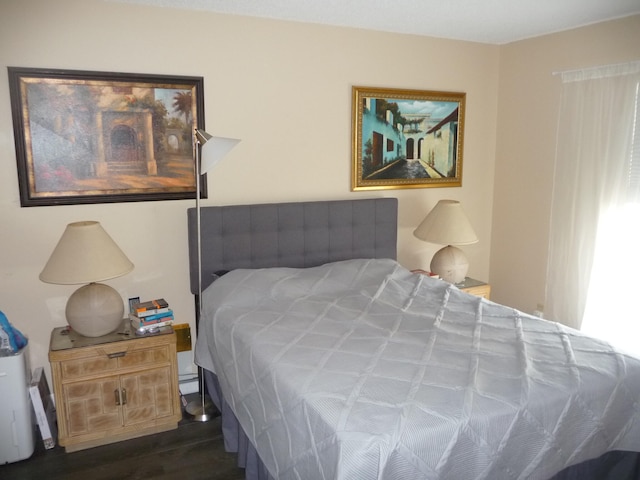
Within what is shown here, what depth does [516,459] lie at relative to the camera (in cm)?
183

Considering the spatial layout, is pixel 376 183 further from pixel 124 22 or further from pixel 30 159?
pixel 30 159

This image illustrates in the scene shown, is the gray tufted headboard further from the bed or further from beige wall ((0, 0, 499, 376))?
beige wall ((0, 0, 499, 376))

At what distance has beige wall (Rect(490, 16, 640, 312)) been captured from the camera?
148 inches

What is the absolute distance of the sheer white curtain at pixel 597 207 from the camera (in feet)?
10.9

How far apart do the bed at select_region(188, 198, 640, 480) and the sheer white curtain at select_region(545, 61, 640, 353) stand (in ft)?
3.71

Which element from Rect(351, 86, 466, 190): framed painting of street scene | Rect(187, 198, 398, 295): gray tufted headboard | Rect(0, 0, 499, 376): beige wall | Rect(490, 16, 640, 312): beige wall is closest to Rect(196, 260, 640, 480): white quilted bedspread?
Rect(187, 198, 398, 295): gray tufted headboard

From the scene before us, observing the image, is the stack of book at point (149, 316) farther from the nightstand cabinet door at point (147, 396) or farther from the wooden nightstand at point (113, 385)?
the nightstand cabinet door at point (147, 396)

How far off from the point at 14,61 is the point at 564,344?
10.5ft

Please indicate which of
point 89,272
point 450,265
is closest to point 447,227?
point 450,265

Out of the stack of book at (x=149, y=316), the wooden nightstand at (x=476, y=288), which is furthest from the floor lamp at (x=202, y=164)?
the wooden nightstand at (x=476, y=288)

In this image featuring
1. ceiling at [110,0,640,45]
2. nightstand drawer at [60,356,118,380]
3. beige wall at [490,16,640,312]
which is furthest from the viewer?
beige wall at [490,16,640,312]

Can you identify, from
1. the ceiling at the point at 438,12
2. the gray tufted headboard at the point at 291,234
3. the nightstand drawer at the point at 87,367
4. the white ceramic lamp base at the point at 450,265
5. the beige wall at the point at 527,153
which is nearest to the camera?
the nightstand drawer at the point at 87,367

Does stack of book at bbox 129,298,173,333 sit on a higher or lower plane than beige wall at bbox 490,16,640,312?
lower

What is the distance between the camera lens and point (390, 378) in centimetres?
204
